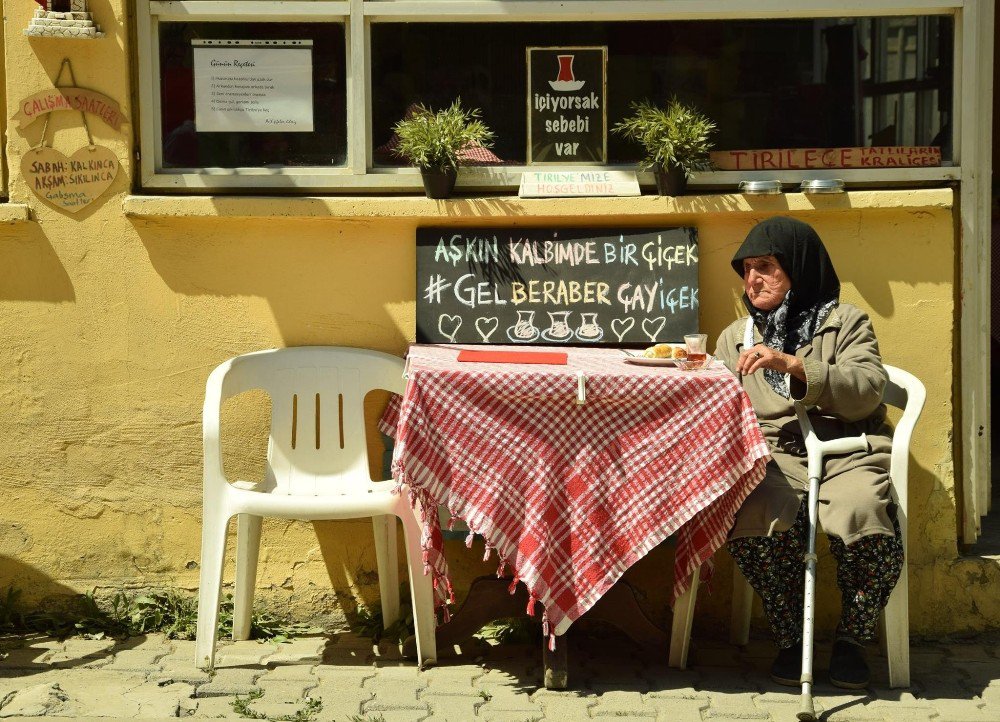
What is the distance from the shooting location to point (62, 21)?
16.1ft

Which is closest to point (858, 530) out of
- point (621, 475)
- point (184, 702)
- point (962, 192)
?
point (621, 475)

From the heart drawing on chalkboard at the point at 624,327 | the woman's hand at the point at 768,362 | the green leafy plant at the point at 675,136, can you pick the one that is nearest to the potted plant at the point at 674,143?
the green leafy plant at the point at 675,136

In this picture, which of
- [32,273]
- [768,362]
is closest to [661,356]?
[768,362]

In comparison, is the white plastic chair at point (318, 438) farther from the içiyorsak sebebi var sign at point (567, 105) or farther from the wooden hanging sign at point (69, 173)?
the içiyorsak sebebi var sign at point (567, 105)

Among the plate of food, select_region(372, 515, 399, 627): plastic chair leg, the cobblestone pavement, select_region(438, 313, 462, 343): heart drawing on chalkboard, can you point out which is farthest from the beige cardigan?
select_region(372, 515, 399, 627): plastic chair leg

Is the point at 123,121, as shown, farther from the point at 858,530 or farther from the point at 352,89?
the point at 858,530

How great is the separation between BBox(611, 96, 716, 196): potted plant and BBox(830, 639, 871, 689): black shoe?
1.84m

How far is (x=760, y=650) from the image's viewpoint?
16.4ft

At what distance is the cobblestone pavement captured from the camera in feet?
14.2

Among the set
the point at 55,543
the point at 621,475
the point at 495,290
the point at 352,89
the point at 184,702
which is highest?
the point at 352,89

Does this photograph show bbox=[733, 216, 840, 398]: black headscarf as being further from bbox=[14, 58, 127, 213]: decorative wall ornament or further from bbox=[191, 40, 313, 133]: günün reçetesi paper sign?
bbox=[14, 58, 127, 213]: decorative wall ornament

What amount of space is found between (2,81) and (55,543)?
1.88 m

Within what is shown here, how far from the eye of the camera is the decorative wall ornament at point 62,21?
16.0 ft

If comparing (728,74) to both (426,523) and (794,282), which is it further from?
(426,523)
